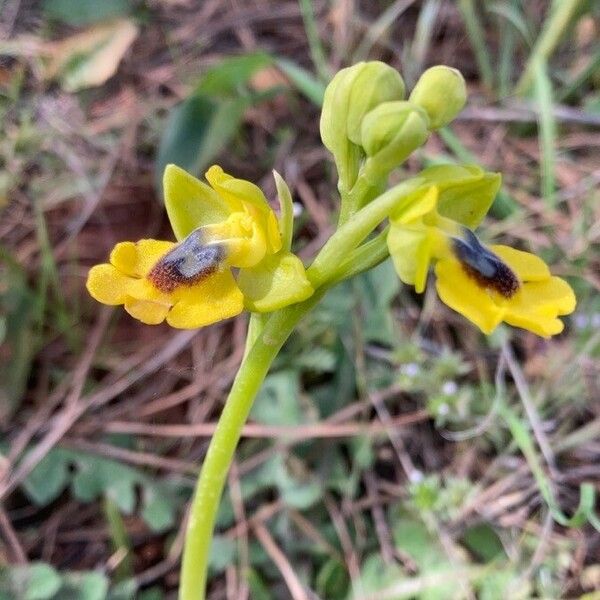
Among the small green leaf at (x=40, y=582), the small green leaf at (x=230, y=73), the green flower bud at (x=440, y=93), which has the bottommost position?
the small green leaf at (x=40, y=582)

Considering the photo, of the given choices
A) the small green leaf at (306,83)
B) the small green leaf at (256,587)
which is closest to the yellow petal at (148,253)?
the small green leaf at (256,587)

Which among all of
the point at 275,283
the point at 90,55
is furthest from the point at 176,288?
the point at 90,55

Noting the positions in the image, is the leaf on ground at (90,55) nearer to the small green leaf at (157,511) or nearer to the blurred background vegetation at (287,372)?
Result: the blurred background vegetation at (287,372)

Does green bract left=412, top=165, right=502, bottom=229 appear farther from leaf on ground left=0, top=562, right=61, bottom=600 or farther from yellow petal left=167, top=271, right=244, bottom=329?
leaf on ground left=0, top=562, right=61, bottom=600

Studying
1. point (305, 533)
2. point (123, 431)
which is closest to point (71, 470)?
point (123, 431)

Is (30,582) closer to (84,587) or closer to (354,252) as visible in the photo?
(84,587)
